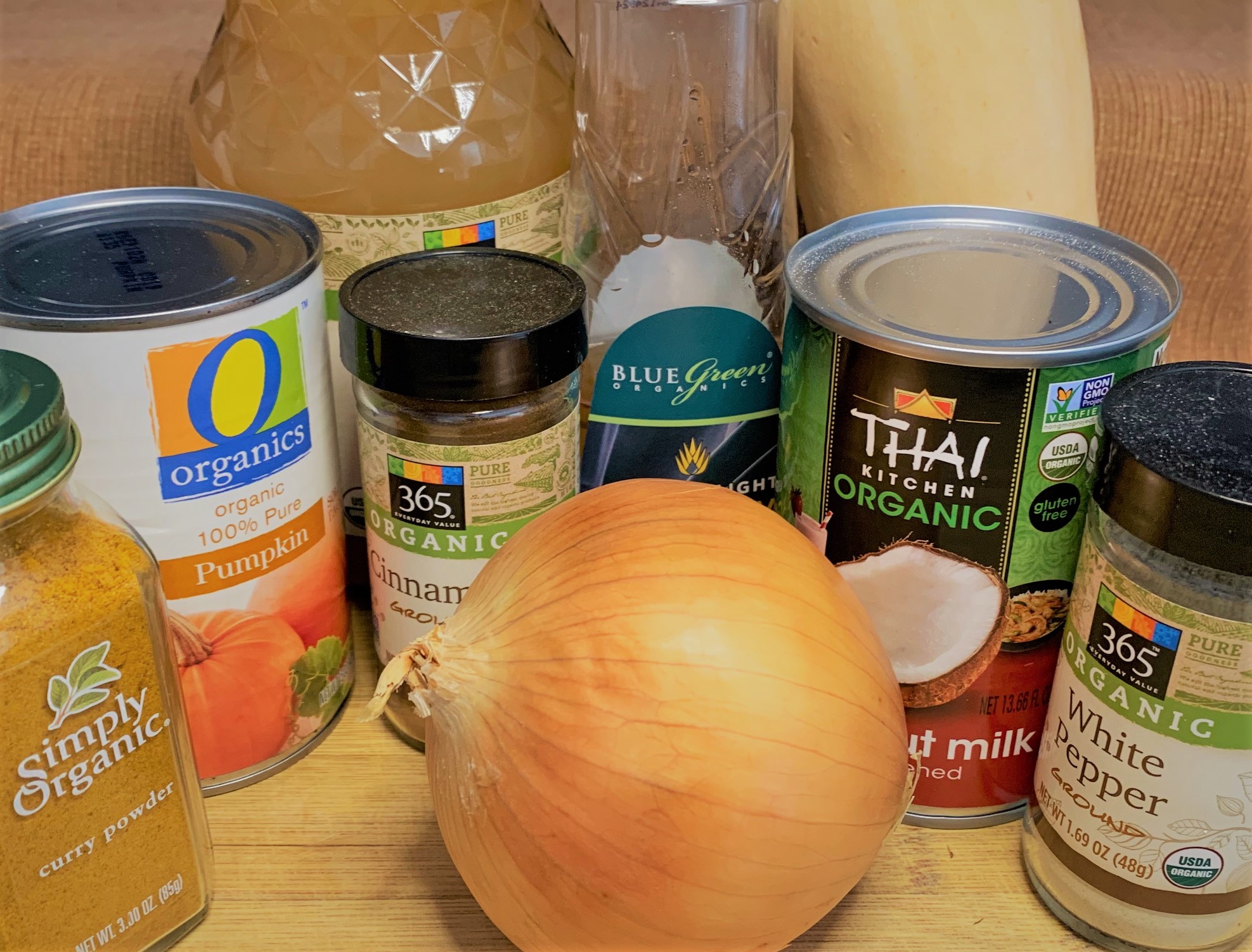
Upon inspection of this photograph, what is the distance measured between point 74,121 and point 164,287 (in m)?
0.48

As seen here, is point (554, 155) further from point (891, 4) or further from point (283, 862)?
point (283, 862)

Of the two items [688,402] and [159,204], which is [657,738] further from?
[159,204]

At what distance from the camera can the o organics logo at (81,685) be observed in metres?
0.52

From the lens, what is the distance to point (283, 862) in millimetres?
689

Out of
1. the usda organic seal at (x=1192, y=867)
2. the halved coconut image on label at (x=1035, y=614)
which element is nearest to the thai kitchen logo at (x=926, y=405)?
the halved coconut image on label at (x=1035, y=614)

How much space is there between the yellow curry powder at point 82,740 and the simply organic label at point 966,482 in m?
0.35

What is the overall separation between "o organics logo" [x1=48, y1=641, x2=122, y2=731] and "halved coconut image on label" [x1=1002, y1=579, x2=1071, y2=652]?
45 cm

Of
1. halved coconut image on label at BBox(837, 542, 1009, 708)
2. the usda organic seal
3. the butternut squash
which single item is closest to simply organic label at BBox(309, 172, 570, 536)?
the butternut squash

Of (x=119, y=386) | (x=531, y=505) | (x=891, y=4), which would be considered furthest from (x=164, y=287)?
(x=891, y=4)

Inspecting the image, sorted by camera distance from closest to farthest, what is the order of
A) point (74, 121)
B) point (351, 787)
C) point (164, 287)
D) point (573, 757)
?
point (573, 757) < point (164, 287) < point (351, 787) < point (74, 121)

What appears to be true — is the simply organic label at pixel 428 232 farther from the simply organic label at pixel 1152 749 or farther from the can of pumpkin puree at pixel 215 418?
the simply organic label at pixel 1152 749

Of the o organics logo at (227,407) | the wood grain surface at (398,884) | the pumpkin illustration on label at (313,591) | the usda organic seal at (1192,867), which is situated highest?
the o organics logo at (227,407)

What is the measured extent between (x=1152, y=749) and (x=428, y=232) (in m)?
0.51

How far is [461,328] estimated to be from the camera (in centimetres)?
64
